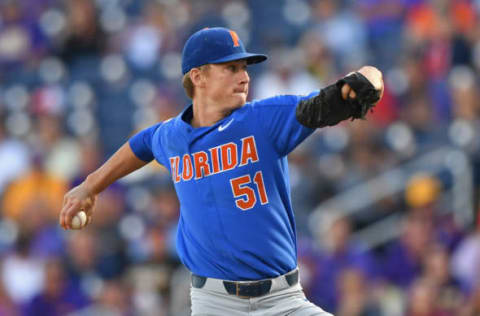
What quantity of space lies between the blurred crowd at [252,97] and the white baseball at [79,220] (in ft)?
10.9

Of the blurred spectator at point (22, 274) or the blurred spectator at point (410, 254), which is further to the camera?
the blurred spectator at point (22, 274)

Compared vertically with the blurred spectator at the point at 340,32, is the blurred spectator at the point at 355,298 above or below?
below

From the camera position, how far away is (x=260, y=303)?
4.45 m

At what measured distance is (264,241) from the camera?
14.5 ft

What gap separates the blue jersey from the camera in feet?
14.4

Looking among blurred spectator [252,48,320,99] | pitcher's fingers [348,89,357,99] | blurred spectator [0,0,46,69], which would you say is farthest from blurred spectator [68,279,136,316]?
pitcher's fingers [348,89,357,99]

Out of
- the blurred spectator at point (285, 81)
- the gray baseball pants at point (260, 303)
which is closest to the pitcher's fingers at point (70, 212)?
the gray baseball pants at point (260, 303)

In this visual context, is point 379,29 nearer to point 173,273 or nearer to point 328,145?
point 328,145

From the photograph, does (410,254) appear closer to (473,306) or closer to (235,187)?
(473,306)

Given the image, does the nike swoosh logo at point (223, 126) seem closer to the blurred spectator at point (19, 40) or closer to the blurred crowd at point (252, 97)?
the blurred crowd at point (252, 97)

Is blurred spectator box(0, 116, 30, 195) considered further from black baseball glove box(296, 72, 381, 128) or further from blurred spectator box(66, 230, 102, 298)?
black baseball glove box(296, 72, 381, 128)

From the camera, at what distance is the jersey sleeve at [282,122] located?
13.9 feet

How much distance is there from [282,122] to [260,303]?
2.81 feet

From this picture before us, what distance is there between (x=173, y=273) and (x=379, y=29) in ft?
14.6
